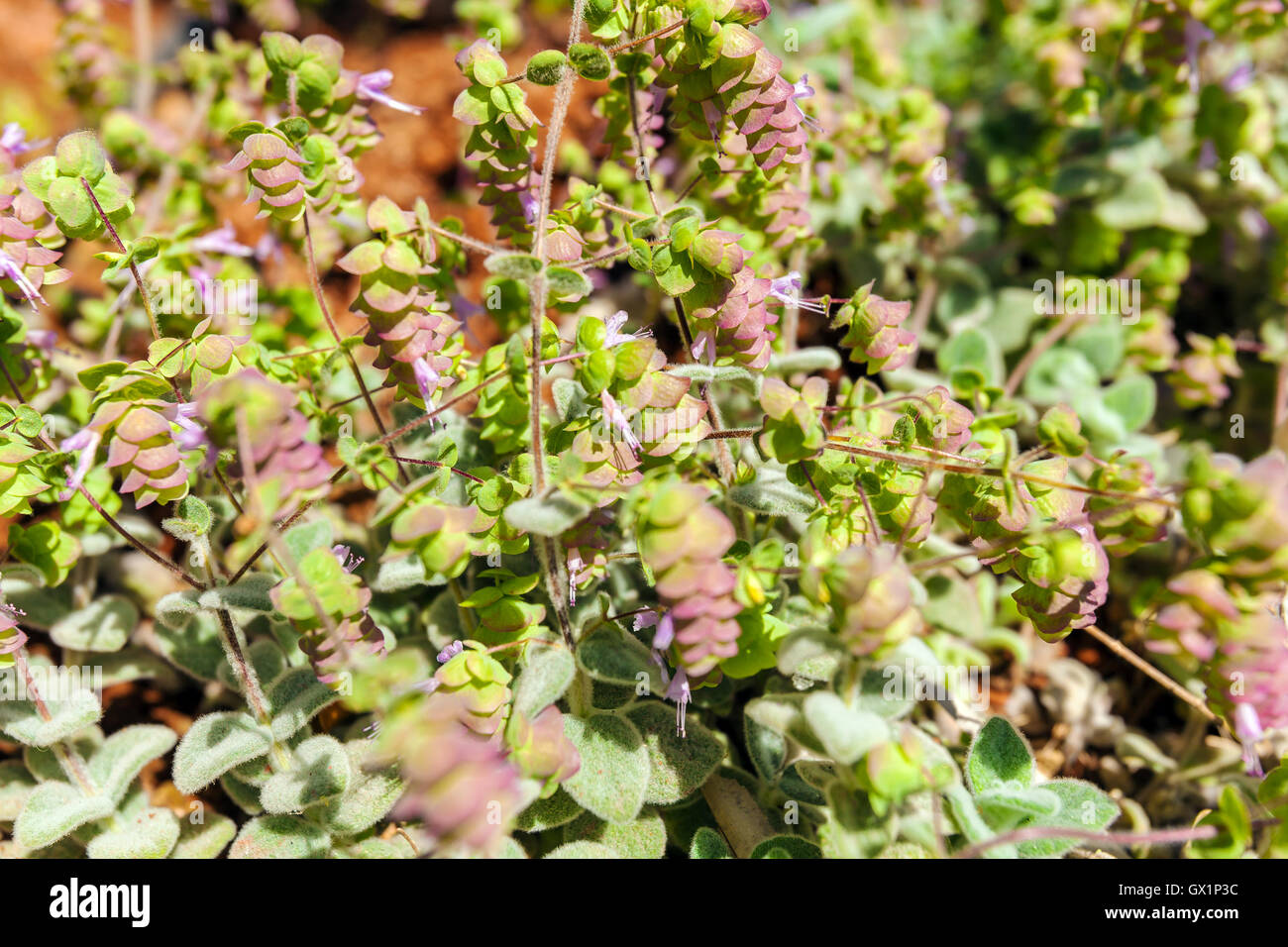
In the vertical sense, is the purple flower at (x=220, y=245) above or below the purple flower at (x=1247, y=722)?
above

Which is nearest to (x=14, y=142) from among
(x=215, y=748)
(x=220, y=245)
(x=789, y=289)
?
(x=220, y=245)

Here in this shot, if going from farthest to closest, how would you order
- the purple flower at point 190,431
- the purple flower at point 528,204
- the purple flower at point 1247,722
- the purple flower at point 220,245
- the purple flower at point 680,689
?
the purple flower at point 220,245, the purple flower at point 528,204, the purple flower at point 680,689, the purple flower at point 190,431, the purple flower at point 1247,722

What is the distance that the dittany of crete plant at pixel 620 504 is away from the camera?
3.74ft

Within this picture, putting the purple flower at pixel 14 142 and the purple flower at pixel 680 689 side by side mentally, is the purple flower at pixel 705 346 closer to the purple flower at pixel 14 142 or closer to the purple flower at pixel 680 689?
the purple flower at pixel 680 689

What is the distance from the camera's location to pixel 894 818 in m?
1.18

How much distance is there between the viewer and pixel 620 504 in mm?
1624

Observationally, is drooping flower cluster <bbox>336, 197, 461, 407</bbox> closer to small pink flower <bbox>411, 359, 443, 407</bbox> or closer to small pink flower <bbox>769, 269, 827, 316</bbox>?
small pink flower <bbox>411, 359, 443, 407</bbox>

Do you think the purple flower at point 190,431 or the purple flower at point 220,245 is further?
the purple flower at point 220,245

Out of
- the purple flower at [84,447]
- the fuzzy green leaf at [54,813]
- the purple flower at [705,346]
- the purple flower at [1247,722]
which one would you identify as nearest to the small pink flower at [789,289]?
the purple flower at [705,346]

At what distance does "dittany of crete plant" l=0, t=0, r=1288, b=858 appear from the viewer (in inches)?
44.9

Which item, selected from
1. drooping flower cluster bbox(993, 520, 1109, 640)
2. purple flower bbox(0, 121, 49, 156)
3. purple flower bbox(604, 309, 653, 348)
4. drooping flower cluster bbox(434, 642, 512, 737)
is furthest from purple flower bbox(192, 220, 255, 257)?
drooping flower cluster bbox(993, 520, 1109, 640)

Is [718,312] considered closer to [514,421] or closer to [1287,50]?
[514,421]
